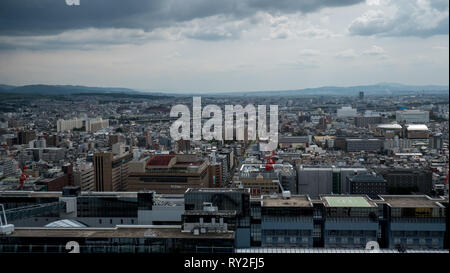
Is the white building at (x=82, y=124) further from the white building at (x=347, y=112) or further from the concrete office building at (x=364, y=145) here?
the white building at (x=347, y=112)

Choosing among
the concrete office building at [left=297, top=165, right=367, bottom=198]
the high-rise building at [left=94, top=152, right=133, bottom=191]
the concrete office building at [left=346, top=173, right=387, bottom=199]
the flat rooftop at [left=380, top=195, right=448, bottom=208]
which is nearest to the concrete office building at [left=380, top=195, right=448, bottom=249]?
the flat rooftop at [left=380, top=195, right=448, bottom=208]

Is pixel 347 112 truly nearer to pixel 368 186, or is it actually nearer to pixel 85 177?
pixel 368 186

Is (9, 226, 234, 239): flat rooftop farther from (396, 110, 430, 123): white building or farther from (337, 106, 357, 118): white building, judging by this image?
(337, 106, 357, 118): white building

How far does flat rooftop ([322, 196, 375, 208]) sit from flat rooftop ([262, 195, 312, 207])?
0.19m

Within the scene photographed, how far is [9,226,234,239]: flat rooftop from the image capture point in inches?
107

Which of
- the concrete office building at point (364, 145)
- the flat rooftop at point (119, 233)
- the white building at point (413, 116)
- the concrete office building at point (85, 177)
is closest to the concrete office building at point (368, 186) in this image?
the concrete office building at point (85, 177)

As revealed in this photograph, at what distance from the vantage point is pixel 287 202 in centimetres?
393

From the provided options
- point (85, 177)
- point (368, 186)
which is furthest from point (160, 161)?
point (368, 186)

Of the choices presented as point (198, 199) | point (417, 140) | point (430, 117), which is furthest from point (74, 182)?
point (430, 117)

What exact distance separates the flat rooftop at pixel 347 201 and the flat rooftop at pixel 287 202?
19 cm

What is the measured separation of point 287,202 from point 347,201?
574 millimetres

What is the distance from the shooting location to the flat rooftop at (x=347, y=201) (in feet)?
12.6

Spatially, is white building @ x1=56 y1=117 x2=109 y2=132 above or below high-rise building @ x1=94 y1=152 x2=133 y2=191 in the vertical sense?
above

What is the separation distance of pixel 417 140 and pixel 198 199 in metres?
11.9
